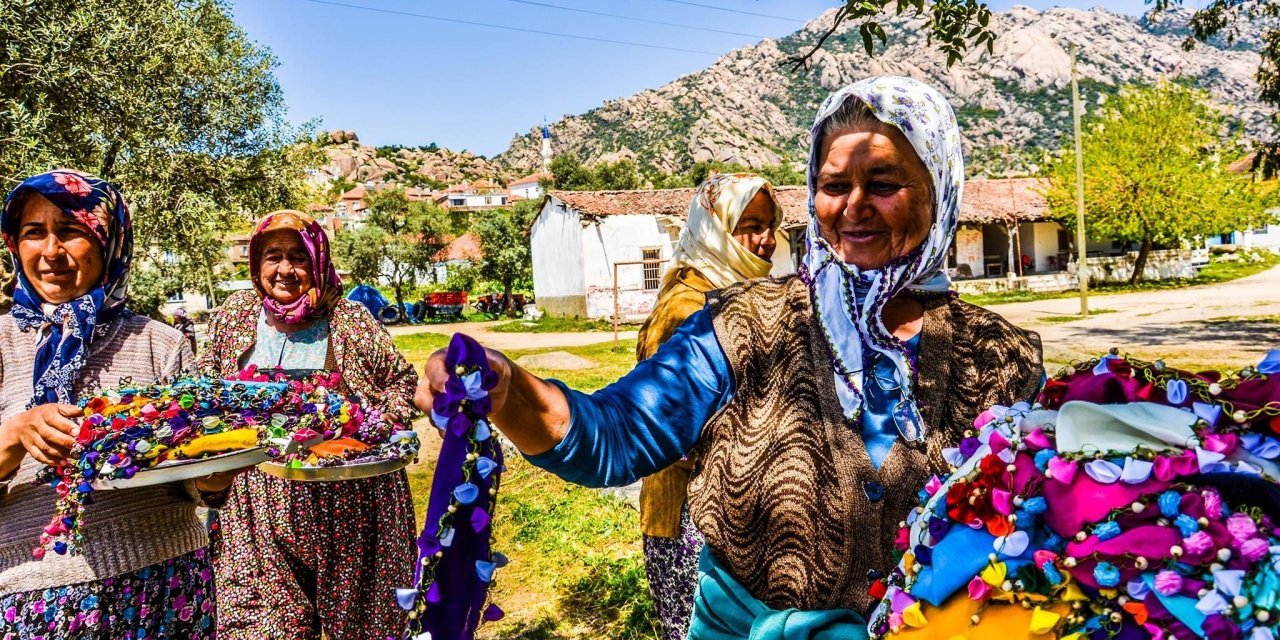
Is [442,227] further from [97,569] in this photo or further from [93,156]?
[97,569]

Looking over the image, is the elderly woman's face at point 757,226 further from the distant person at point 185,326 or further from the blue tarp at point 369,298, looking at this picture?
the distant person at point 185,326

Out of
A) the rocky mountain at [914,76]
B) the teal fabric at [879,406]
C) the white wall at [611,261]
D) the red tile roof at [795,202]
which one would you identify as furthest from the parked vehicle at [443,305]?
the rocky mountain at [914,76]

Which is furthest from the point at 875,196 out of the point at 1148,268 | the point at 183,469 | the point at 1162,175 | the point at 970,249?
the point at 1148,268

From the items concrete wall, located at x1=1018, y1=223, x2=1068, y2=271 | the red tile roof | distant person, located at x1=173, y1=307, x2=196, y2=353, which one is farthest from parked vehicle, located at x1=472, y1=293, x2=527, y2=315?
distant person, located at x1=173, y1=307, x2=196, y2=353

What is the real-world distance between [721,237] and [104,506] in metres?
2.43

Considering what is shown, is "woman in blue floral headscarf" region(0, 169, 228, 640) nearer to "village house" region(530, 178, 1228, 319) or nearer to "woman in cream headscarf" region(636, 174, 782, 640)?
"woman in cream headscarf" region(636, 174, 782, 640)

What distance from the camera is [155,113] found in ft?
28.3

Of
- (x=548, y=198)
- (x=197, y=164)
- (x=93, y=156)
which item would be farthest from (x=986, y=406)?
(x=548, y=198)

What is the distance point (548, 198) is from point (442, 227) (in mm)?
10866

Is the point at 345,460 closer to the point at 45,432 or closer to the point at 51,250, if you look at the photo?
the point at 45,432

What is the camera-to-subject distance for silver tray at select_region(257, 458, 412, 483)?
8.43 ft

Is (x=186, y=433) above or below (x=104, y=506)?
above

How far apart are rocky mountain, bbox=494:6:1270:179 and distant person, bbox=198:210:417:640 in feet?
297

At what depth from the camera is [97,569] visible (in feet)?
7.30
